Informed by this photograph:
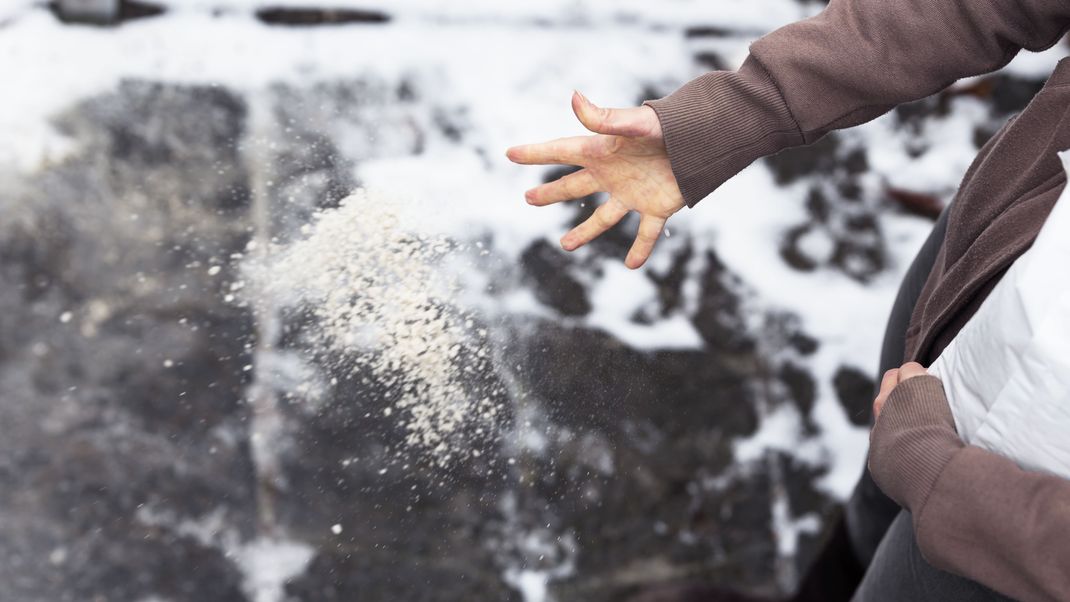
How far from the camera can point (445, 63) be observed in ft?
5.28

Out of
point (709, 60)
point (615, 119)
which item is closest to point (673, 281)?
point (709, 60)

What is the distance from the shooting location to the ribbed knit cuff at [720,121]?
88 centimetres

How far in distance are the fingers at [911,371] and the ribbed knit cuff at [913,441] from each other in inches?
0.5

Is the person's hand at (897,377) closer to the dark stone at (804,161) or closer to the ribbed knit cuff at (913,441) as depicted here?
the ribbed knit cuff at (913,441)

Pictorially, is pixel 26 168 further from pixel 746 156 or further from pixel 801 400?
pixel 801 400

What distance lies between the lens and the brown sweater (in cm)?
64

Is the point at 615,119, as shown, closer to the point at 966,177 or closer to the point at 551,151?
the point at 551,151

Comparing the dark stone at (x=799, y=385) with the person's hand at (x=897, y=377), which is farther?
the dark stone at (x=799, y=385)

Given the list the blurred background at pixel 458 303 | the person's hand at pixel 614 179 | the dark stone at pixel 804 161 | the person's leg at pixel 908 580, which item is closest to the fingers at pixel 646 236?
the person's hand at pixel 614 179

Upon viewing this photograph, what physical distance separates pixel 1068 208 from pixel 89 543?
1230 millimetres

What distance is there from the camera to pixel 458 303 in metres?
1.14

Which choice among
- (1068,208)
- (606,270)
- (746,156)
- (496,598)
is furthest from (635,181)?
(496,598)

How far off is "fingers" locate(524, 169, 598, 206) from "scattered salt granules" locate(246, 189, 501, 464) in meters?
0.23

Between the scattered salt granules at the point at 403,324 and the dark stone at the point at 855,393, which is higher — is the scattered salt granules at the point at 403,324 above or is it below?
above
